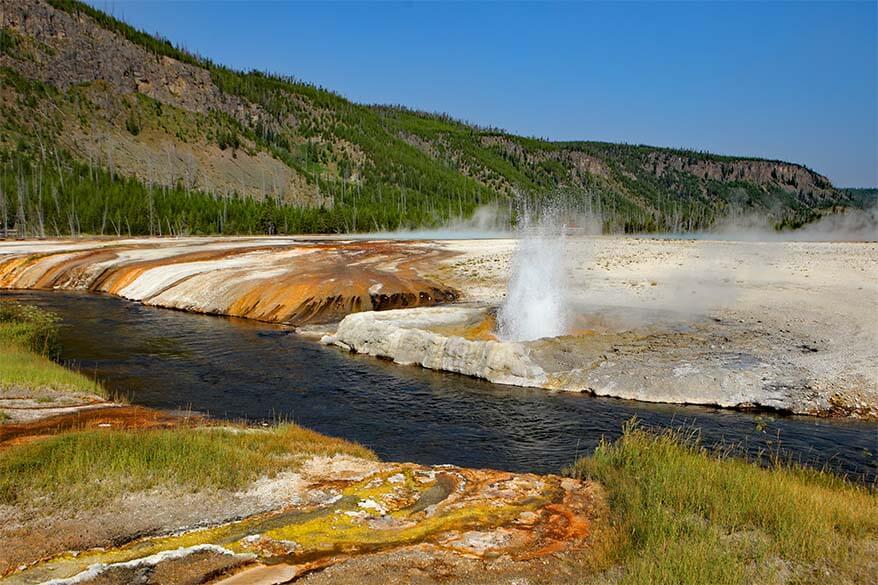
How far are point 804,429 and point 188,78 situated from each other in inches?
8000

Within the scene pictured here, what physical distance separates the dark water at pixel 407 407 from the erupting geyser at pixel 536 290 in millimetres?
4142

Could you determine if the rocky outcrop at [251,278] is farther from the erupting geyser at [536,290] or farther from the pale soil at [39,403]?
the pale soil at [39,403]

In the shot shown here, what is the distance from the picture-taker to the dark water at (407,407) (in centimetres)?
1429

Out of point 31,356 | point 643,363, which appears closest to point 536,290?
point 643,363

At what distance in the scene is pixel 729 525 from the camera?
8.13 m

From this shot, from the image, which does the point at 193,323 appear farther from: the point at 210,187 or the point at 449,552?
the point at 210,187

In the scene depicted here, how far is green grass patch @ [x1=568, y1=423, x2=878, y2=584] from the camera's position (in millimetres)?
6855

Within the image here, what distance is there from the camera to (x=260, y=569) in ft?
23.2

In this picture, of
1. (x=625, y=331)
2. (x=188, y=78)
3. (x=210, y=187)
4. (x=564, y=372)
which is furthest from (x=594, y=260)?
(x=188, y=78)

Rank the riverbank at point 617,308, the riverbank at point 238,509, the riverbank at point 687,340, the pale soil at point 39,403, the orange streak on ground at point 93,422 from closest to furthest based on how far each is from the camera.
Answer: the riverbank at point 238,509, the orange streak on ground at point 93,422, the pale soil at point 39,403, the riverbank at point 687,340, the riverbank at point 617,308

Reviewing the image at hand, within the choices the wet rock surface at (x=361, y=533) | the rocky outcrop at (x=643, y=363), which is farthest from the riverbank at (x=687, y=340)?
the wet rock surface at (x=361, y=533)

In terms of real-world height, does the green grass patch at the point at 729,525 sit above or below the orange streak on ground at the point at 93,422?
above

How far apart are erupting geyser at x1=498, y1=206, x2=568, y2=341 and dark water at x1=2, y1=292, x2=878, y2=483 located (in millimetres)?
4142

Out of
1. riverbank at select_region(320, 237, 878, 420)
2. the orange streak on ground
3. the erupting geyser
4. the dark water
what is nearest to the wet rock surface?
the dark water
